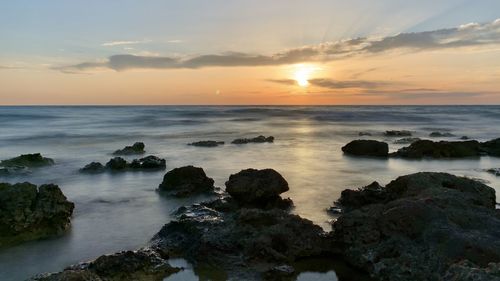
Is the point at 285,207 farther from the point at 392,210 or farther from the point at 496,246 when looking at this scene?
the point at 496,246

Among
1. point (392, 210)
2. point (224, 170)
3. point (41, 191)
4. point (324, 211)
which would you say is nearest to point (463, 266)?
point (392, 210)

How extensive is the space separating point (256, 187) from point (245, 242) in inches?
140

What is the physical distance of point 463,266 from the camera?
5.23 m

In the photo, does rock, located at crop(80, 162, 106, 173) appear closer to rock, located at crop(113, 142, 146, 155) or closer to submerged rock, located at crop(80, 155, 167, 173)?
submerged rock, located at crop(80, 155, 167, 173)

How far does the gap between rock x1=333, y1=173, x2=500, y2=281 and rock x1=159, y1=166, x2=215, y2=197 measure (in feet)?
19.1

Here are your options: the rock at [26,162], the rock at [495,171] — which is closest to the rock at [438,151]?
the rock at [495,171]

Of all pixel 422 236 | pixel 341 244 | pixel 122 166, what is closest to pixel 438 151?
pixel 122 166

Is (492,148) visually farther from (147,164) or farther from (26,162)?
(26,162)

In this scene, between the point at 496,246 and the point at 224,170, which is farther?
the point at 224,170

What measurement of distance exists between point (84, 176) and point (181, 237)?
969cm

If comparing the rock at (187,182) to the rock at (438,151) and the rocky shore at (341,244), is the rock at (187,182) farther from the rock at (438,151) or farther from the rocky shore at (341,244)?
the rock at (438,151)

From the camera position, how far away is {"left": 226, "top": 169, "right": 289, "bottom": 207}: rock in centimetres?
1101

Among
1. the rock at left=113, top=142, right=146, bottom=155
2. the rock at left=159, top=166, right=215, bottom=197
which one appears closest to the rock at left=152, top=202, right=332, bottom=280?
the rock at left=159, top=166, right=215, bottom=197

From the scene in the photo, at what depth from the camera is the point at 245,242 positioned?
7.52 m
